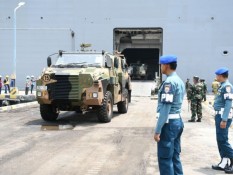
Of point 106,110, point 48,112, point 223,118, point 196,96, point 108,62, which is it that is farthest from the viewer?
point 108,62

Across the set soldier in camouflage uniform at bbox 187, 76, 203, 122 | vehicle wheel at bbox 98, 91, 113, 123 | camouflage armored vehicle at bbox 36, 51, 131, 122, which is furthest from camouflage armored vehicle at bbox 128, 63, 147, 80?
vehicle wheel at bbox 98, 91, 113, 123

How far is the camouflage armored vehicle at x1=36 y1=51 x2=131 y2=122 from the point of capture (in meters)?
11.3

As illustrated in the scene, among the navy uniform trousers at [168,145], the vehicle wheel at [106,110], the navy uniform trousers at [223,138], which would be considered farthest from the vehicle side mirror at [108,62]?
the navy uniform trousers at [168,145]

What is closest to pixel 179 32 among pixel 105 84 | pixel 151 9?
pixel 151 9

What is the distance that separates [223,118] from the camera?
6.04m

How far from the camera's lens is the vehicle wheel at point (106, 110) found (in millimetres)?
11727

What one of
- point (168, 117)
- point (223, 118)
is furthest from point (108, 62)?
point (168, 117)

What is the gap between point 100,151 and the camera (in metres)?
7.83

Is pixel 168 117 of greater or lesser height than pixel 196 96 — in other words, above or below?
above

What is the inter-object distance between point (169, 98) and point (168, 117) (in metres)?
0.23

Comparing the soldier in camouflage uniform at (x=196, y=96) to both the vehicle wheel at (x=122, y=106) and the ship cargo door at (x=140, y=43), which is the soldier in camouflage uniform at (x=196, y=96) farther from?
the ship cargo door at (x=140, y=43)

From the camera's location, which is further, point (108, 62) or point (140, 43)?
point (140, 43)

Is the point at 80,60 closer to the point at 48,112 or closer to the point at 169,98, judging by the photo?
the point at 48,112

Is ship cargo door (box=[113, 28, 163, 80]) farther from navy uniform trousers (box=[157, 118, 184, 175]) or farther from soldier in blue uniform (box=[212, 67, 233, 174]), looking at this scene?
navy uniform trousers (box=[157, 118, 184, 175])
